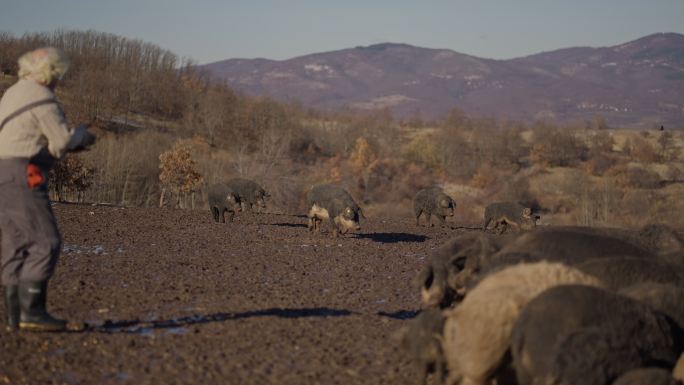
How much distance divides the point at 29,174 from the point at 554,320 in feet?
15.6

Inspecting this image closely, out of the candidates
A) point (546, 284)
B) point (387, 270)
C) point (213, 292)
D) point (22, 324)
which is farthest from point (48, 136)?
point (387, 270)

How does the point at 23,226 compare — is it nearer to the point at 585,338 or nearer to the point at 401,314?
the point at 401,314

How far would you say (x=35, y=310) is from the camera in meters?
6.91

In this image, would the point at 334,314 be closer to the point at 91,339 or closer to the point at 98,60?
the point at 91,339

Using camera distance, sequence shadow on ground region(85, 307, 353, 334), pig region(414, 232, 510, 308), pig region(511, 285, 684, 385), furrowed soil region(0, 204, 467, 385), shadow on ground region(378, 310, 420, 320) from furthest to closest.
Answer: shadow on ground region(378, 310, 420, 320) → shadow on ground region(85, 307, 353, 334) → pig region(414, 232, 510, 308) → furrowed soil region(0, 204, 467, 385) → pig region(511, 285, 684, 385)

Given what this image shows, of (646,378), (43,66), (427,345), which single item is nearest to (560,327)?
(646,378)

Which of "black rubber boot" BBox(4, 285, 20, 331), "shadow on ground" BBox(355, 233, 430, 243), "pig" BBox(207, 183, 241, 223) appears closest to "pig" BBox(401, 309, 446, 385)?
"black rubber boot" BBox(4, 285, 20, 331)

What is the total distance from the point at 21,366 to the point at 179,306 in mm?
2723

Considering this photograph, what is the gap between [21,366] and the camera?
621cm

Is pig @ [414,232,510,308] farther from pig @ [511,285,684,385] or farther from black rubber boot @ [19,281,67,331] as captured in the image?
black rubber boot @ [19,281,67,331]

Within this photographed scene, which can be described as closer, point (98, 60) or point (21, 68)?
point (21, 68)

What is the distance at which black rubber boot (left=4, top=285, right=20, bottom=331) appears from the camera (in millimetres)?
6875

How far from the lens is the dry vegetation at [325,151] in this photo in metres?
40.5

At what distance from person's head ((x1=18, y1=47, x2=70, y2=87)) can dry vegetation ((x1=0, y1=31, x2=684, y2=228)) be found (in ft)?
87.5
